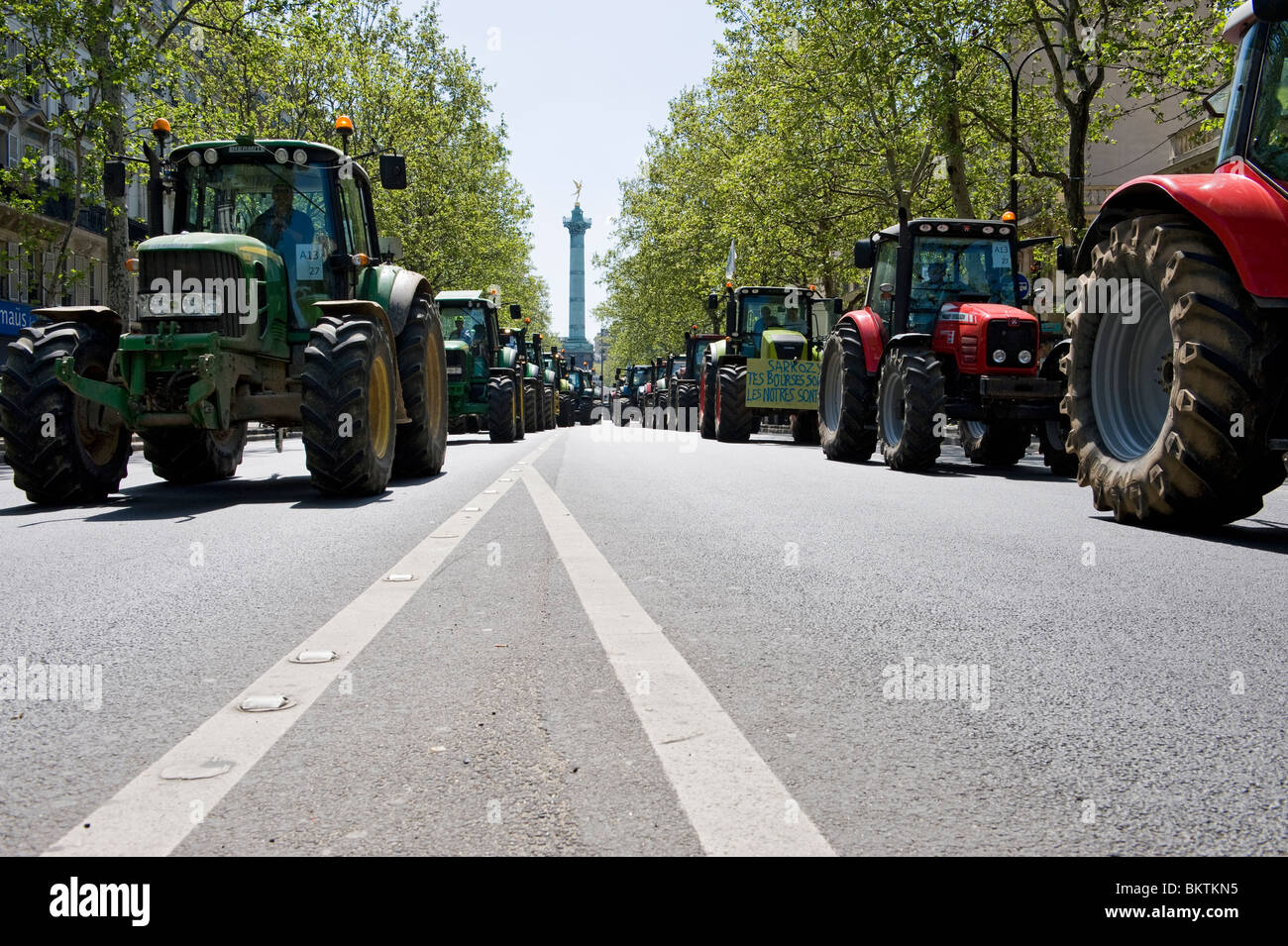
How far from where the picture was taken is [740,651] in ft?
12.1

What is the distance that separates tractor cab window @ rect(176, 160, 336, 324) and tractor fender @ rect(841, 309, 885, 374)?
7230mm

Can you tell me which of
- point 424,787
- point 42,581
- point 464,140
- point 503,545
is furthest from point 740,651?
point 464,140

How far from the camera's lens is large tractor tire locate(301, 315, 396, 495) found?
29.0 ft

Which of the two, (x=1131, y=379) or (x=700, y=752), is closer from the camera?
(x=700, y=752)

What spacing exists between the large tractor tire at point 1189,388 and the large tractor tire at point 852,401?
7368 mm

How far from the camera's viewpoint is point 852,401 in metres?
15.3

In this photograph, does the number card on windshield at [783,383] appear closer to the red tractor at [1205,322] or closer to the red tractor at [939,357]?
the red tractor at [939,357]

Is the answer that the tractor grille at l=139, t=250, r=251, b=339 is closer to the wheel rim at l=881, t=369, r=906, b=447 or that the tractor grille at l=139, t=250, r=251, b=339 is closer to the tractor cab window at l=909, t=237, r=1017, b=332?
the wheel rim at l=881, t=369, r=906, b=447

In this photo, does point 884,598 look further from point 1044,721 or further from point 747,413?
point 747,413

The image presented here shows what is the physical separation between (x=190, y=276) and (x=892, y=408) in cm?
825

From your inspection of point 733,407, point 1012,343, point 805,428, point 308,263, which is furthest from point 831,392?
point 308,263

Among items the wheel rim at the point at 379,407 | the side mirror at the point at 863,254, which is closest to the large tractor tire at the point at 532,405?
the side mirror at the point at 863,254

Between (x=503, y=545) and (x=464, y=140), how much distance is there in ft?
159

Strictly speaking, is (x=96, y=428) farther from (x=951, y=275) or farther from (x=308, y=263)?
(x=951, y=275)
